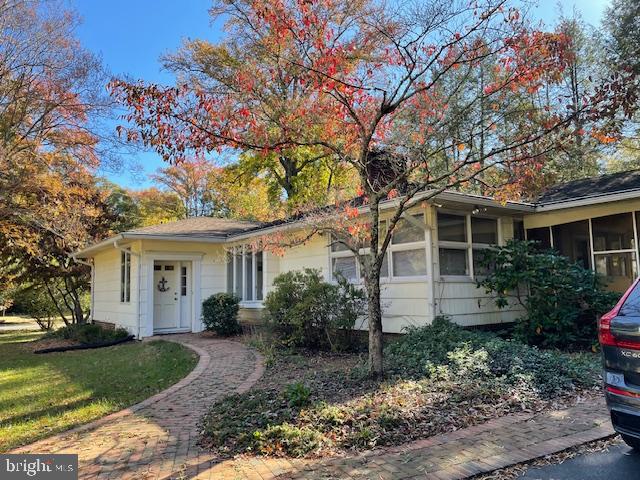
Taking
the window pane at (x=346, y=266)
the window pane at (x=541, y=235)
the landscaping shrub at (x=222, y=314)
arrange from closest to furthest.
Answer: the window pane at (x=541, y=235) → the window pane at (x=346, y=266) → the landscaping shrub at (x=222, y=314)

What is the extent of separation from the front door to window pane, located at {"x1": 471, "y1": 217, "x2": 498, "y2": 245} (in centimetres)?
885

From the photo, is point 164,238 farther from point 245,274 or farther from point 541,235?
point 541,235

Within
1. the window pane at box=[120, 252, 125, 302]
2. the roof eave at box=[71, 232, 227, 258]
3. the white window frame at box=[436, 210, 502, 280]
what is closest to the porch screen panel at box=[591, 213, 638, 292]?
the white window frame at box=[436, 210, 502, 280]

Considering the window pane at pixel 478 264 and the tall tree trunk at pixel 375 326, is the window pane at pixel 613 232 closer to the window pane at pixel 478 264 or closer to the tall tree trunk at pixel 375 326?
the window pane at pixel 478 264

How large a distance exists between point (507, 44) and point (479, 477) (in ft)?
17.2

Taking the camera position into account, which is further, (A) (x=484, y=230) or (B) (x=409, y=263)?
(A) (x=484, y=230)

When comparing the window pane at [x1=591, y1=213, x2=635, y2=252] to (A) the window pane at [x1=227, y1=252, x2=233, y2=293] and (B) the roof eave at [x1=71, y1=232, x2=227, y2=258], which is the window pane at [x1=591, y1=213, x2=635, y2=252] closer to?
(B) the roof eave at [x1=71, y1=232, x2=227, y2=258]

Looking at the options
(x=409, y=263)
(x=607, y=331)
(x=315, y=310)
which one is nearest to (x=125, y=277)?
(x=315, y=310)

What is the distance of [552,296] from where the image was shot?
8844mm

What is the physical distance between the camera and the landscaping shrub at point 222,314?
12516mm

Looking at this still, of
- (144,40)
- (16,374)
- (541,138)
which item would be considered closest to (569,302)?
(541,138)

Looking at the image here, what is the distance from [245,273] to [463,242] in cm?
703

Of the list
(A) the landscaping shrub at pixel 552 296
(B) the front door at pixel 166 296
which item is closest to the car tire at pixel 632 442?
(A) the landscaping shrub at pixel 552 296

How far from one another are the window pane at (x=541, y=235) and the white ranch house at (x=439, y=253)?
0.9 inches
